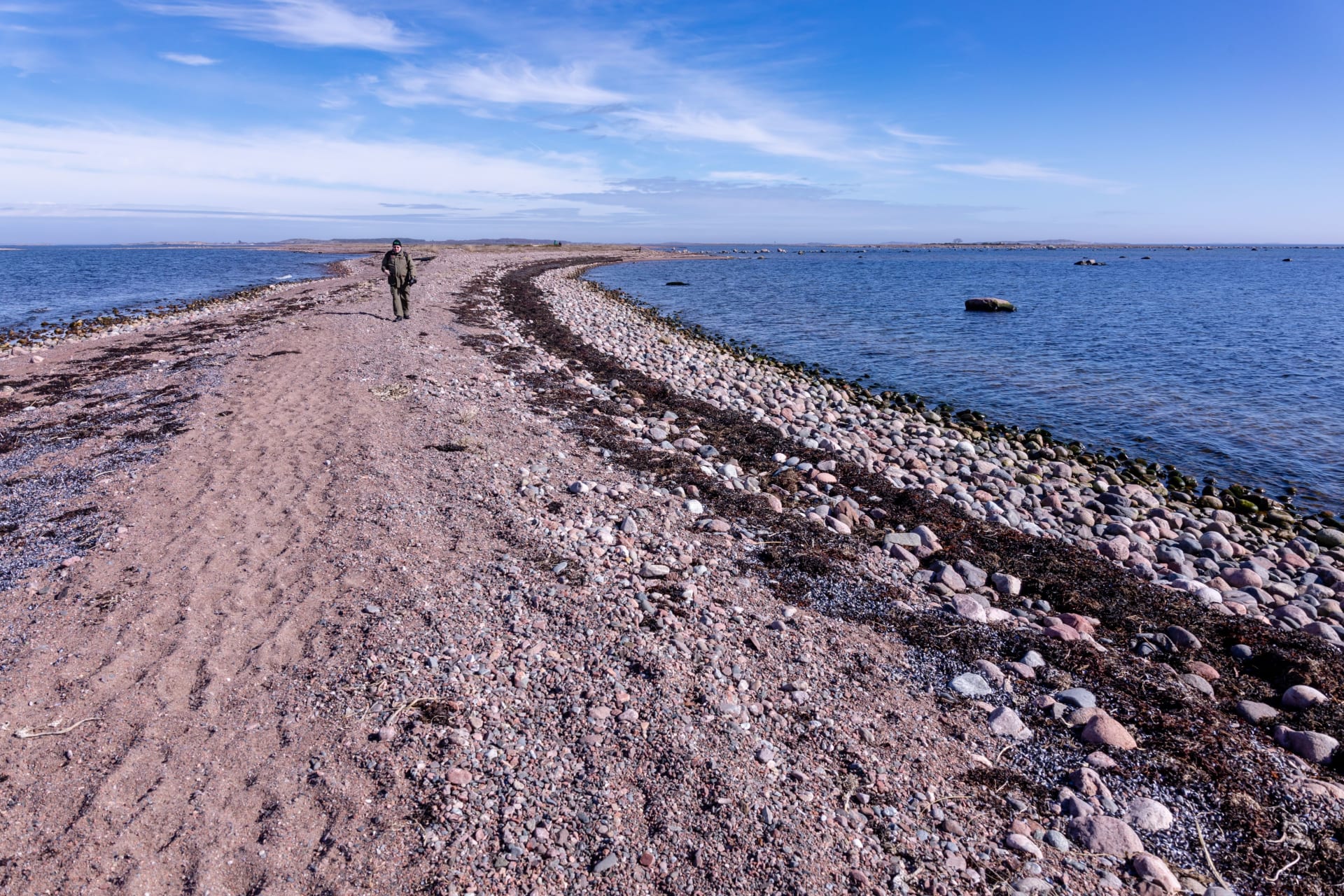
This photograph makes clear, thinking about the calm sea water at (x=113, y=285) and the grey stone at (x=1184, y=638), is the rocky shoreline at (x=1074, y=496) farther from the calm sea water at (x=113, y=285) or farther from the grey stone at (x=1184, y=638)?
the calm sea water at (x=113, y=285)

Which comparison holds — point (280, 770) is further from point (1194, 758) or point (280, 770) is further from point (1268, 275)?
point (1268, 275)

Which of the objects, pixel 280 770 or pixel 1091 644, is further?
pixel 1091 644

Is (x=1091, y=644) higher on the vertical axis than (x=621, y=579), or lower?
lower

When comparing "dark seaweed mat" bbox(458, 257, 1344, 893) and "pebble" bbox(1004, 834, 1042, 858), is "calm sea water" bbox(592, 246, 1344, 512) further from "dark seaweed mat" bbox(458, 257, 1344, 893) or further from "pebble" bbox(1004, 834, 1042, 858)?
"pebble" bbox(1004, 834, 1042, 858)

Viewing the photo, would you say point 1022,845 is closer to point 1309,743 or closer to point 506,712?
point 1309,743

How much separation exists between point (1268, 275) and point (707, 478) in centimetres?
11819

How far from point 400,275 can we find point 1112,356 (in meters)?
28.2

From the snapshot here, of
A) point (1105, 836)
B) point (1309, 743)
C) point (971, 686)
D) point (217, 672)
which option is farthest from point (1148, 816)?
point (217, 672)

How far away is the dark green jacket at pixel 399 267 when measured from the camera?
21516mm

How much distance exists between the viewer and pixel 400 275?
2214cm

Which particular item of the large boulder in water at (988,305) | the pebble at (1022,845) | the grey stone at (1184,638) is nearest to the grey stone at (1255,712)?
the grey stone at (1184,638)

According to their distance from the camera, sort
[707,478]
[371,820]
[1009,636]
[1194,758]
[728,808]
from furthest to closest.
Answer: [707,478], [1009,636], [1194,758], [728,808], [371,820]

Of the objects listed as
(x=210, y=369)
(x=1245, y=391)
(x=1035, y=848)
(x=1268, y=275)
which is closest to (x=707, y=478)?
(x=1035, y=848)

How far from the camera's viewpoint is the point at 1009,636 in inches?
253
